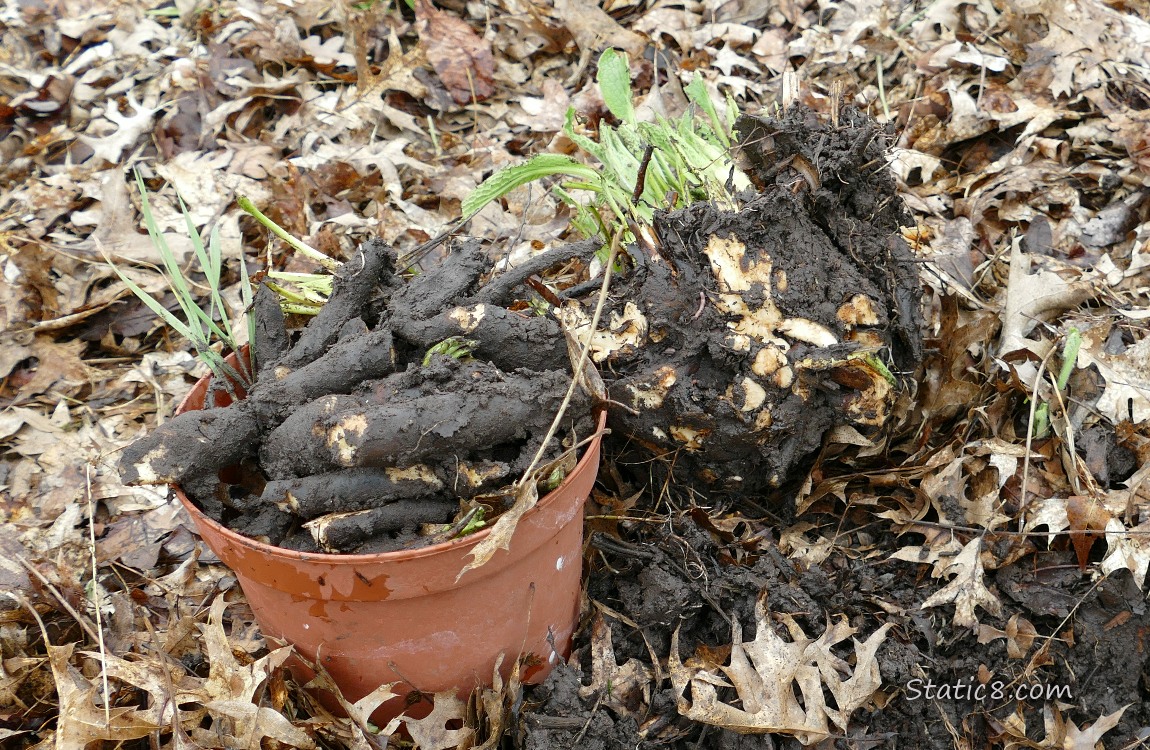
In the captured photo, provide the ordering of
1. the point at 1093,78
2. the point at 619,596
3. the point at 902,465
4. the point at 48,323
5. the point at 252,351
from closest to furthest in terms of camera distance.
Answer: the point at 252,351
the point at 619,596
the point at 902,465
the point at 48,323
the point at 1093,78

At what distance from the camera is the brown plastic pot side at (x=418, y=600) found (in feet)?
4.58

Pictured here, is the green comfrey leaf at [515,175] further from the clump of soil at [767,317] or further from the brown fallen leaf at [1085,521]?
the brown fallen leaf at [1085,521]

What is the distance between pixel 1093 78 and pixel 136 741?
342 centimetres

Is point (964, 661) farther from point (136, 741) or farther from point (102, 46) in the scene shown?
point (102, 46)

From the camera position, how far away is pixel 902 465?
6.81 feet

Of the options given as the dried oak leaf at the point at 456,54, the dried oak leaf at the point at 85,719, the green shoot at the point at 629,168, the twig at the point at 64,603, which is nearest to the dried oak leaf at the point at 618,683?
the dried oak leaf at the point at 85,719

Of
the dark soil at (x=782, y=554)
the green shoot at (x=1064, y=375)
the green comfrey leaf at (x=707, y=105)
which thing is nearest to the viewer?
the dark soil at (x=782, y=554)

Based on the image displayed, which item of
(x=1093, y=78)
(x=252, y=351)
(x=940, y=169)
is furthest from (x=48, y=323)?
(x=1093, y=78)

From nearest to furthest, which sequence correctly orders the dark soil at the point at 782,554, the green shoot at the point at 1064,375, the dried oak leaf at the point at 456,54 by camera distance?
the dark soil at the point at 782,554, the green shoot at the point at 1064,375, the dried oak leaf at the point at 456,54

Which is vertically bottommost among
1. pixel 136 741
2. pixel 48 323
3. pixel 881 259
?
pixel 136 741

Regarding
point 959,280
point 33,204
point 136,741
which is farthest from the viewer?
point 33,204

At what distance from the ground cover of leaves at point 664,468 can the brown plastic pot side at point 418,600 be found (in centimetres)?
8

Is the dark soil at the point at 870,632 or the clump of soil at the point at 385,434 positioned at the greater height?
the clump of soil at the point at 385,434

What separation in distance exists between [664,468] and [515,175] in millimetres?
809
